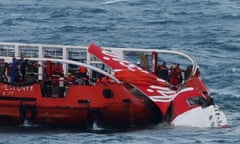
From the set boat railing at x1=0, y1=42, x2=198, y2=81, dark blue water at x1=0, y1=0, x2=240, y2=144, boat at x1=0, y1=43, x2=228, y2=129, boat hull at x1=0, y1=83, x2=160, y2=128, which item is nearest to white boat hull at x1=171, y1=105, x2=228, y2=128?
boat at x1=0, y1=43, x2=228, y2=129

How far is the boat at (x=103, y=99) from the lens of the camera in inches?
1909

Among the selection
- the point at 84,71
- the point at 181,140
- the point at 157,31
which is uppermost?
the point at 157,31

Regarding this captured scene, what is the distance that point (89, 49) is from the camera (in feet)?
163

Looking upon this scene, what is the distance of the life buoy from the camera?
160ft

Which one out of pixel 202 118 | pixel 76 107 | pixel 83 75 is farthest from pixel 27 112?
pixel 202 118

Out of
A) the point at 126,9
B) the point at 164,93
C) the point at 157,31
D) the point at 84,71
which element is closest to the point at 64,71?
the point at 84,71

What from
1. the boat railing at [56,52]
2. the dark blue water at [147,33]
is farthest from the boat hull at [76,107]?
the boat railing at [56,52]

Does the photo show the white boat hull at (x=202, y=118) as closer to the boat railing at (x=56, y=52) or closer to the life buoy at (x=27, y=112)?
the boat railing at (x=56, y=52)

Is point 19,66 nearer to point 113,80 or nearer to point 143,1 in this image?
point 113,80

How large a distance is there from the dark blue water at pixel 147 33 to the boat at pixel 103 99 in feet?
1.91

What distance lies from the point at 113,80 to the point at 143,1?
180ft

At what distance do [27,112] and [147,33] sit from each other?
3406 centimetres

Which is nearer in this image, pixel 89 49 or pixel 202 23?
pixel 89 49

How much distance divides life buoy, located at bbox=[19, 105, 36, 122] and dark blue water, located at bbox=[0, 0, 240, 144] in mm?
595
